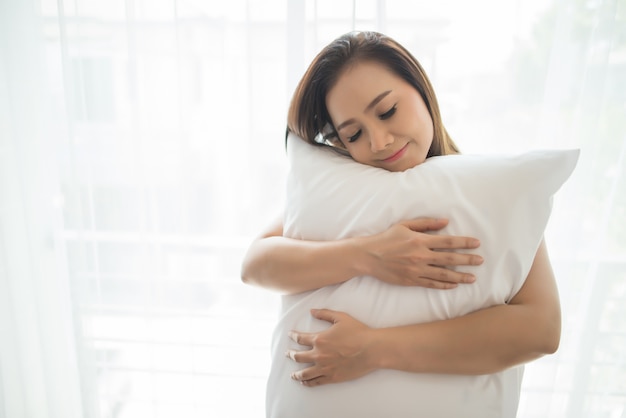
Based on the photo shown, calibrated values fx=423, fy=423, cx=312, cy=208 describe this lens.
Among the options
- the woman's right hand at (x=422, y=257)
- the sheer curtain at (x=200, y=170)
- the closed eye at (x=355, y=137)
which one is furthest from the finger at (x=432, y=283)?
the sheer curtain at (x=200, y=170)

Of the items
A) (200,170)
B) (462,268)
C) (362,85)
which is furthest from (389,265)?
(200,170)

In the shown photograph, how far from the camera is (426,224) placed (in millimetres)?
771

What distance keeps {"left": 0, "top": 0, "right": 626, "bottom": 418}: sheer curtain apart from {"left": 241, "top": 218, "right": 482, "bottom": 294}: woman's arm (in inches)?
20.6

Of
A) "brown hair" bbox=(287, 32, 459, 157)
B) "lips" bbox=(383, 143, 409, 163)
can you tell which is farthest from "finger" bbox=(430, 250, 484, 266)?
"brown hair" bbox=(287, 32, 459, 157)

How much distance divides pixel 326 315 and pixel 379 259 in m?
0.15

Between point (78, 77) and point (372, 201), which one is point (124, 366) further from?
point (372, 201)

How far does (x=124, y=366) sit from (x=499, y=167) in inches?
56.0

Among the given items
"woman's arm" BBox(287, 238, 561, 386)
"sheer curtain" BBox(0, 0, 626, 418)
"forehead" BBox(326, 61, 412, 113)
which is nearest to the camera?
"woman's arm" BBox(287, 238, 561, 386)

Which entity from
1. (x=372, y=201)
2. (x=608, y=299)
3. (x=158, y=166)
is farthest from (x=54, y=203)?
→ (x=608, y=299)

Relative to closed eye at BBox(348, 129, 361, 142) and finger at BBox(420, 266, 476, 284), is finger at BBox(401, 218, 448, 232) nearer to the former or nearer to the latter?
finger at BBox(420, 266, 476, 284)

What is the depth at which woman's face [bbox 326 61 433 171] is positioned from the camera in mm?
875

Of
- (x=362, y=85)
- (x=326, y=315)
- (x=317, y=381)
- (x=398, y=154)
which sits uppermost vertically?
(x=362, y=85)

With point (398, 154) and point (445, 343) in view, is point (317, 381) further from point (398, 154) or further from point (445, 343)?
point (398, 154)

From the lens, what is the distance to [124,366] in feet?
5.01
